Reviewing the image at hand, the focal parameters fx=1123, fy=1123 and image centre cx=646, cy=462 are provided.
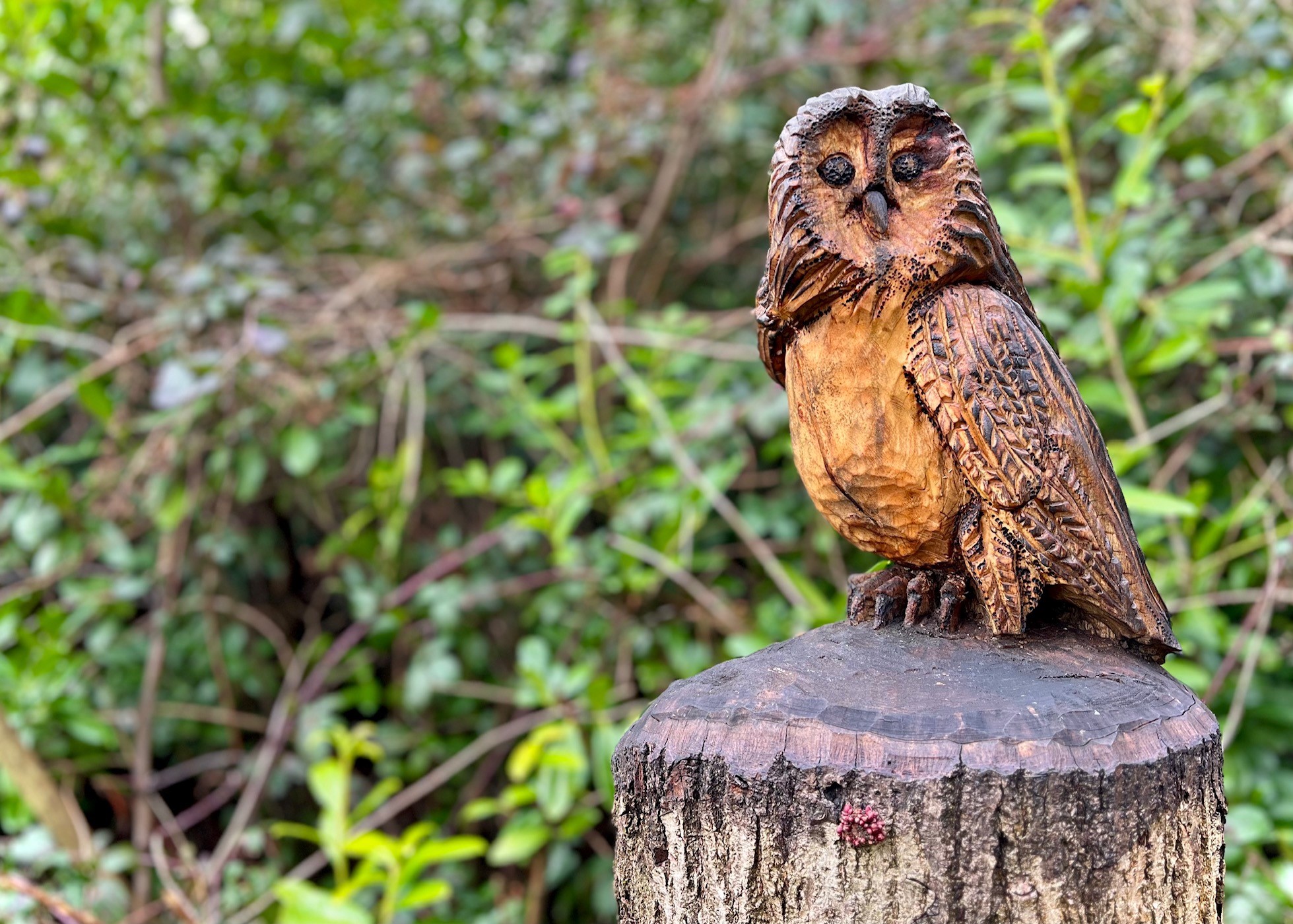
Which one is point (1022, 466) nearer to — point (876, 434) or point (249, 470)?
point (876, 434)

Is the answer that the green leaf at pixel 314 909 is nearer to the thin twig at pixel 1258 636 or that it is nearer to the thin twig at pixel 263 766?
the thin twig at pixel 263 766

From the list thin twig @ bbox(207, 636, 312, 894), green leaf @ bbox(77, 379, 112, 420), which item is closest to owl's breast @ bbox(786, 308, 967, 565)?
thin twig @ bbox(207, 636, 312, 894)

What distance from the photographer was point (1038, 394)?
147 cm

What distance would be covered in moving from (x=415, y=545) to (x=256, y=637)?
0.59 m

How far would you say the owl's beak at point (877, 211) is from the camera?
1.50 m

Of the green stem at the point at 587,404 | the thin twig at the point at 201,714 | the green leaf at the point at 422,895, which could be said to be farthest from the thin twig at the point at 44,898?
the green stem at the point at 587,404

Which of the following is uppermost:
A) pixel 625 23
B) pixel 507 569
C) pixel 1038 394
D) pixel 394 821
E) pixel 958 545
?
pixel 625 23

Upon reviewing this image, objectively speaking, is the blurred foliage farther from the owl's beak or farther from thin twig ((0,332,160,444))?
the owl's beak

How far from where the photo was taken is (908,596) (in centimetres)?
162

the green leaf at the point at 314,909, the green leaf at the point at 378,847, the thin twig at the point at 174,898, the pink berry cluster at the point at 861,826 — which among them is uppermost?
the pink berry cluster at the point at 861,826

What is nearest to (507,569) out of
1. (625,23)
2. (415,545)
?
(415,545)

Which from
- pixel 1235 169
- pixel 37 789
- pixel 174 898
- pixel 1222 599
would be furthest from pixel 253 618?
pixel 1235 169

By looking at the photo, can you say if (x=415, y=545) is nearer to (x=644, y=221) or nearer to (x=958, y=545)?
(x=644, y=221)

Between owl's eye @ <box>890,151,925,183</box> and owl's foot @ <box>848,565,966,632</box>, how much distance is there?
22.0 inches
